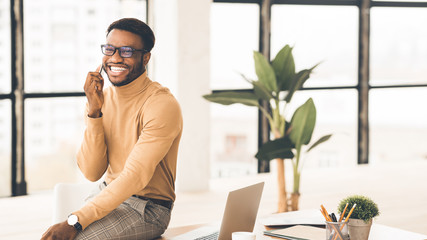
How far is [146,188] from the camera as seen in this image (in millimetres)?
2391

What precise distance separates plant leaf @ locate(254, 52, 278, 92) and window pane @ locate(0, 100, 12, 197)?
6.86 ft

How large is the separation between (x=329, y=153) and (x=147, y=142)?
425cm

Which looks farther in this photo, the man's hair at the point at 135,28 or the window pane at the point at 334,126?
the window pane at the point at 334,126

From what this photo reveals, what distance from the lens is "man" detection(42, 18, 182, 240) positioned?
225cm

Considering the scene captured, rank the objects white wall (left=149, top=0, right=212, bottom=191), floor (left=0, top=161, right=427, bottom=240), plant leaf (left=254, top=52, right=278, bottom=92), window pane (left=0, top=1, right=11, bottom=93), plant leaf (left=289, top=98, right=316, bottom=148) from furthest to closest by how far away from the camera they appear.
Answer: white wall (left=149, top=0, right=212, bottom=191)
window pane (left=0, top=1, right=11, bottom=93)
floor (left=0, top=161, right=427, bottom=240)
plant leaf (left=254, top=52, right=278, bottom=92)
plant leaf (left=289, top=98, right=316, bottom=148)

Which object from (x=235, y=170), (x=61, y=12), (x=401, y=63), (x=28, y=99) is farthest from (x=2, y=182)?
(x=401, y=63)

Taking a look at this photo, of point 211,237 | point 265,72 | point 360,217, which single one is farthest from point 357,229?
point 265,72

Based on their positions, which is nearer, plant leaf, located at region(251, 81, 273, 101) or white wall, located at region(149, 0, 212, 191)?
plant leaf, located at region(251, 81, 273, 101)

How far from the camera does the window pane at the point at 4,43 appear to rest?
15.8ft

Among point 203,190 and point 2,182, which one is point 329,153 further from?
point 2,182

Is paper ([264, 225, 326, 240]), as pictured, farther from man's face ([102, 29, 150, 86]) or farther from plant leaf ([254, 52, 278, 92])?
plant leaf ([254, 52, 278, 92])

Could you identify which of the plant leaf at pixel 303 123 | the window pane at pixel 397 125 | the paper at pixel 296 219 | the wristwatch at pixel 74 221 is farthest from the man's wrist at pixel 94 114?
the window pane at pixel 397 125

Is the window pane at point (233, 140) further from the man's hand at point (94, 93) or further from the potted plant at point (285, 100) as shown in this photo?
the man's hand at point (94, 93)

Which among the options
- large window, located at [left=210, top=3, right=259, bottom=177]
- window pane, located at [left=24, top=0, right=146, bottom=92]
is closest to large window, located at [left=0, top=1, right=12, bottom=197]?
window pane, located at [left=24, top=0, right=146, bottom=92]
